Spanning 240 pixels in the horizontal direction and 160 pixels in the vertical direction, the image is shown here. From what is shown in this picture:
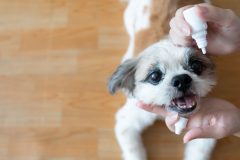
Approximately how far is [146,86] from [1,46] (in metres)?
0.93

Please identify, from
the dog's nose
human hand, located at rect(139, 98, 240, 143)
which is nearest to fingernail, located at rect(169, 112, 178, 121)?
human hand, located at rect(139, 98, 240, 143)

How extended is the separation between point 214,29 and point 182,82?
193mm

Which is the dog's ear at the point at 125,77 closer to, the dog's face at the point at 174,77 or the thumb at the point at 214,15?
the dog's face at the point at 174,77

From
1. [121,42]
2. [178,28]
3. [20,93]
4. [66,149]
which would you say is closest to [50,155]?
[66,149]

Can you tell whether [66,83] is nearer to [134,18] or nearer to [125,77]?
[134,18]

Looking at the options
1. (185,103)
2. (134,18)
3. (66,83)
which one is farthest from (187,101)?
(66,83)

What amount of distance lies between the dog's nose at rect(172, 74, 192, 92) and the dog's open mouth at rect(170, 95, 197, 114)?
2.1 inches

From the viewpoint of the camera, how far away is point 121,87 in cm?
141

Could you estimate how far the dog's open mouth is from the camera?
1.32m

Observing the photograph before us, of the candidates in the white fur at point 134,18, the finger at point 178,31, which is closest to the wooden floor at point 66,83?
the white fur at point 134,18

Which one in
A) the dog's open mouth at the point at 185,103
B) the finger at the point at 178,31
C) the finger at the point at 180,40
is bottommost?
the dog's open mouth at the point at 185,103

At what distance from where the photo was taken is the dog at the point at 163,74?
50.7 inches

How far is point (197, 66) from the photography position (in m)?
1.30

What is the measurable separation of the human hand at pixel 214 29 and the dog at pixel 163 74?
5 cm
